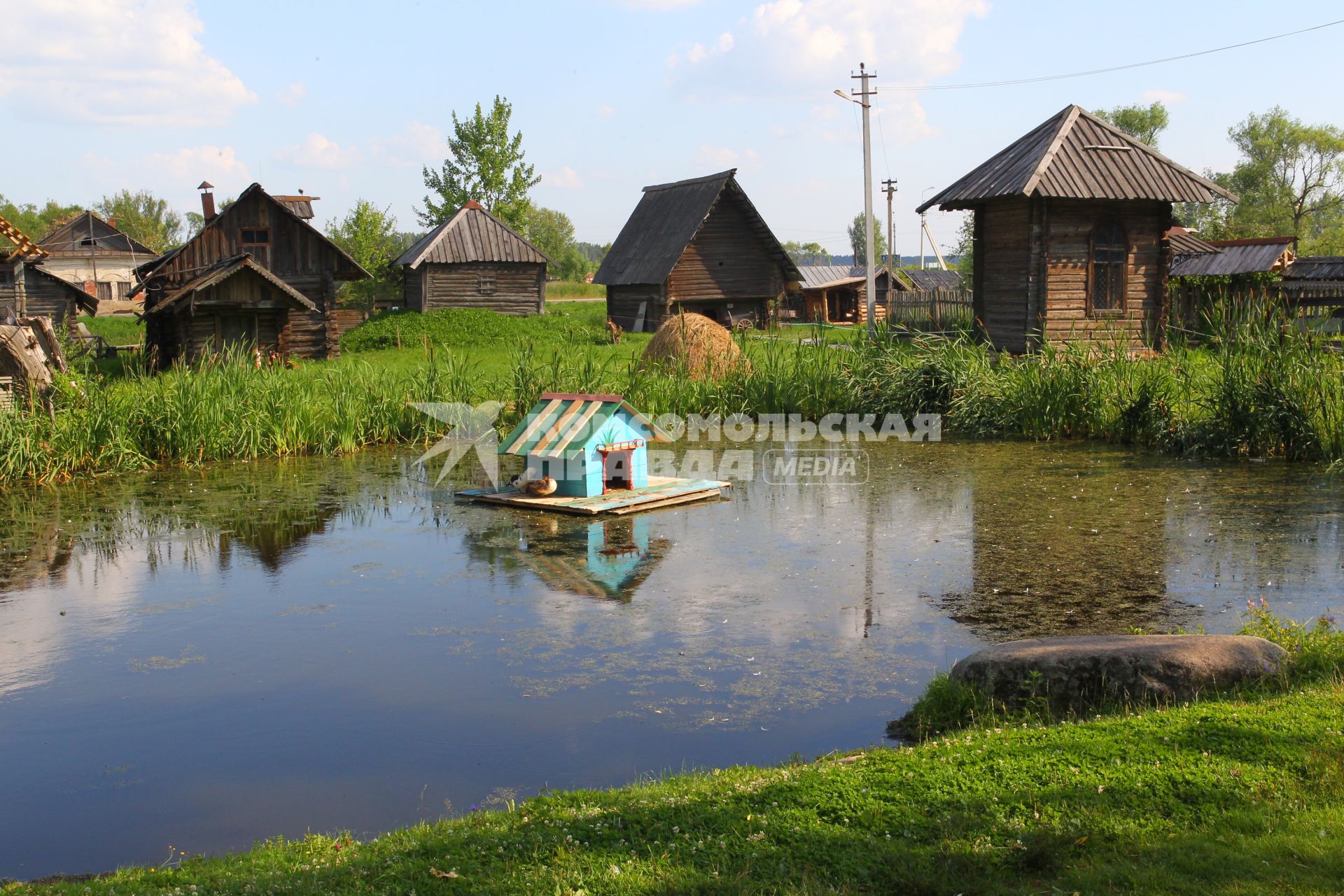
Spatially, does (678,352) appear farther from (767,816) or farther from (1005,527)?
(767,816)

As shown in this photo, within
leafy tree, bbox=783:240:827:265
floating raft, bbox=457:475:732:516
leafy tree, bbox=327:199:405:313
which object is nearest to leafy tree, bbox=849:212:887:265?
leafy tree, bbox=783:240:827:265

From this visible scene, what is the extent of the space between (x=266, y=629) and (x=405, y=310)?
99.8 ft

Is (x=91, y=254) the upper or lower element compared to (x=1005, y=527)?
upper

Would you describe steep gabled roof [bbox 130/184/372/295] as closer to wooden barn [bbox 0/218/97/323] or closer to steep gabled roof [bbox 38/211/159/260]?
wooden barn [bbox 0/218/97/323]

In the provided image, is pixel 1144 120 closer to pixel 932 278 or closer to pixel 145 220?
pixel 932 278

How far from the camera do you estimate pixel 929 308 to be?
26.3m

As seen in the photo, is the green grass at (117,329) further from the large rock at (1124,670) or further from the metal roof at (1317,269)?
the large rock at (1124,670)

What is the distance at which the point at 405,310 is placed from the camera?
37.3 metres

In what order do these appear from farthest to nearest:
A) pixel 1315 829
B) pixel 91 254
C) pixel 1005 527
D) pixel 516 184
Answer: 1. pixel 91 254
2. pixel 516 184
3. pixel 1005 527
4. pixel 1315 829

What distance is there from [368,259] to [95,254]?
23.2m

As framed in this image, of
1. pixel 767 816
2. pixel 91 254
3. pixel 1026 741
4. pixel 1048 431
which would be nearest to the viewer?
pixel 767 816

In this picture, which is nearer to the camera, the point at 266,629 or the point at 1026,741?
the point at 1026,741

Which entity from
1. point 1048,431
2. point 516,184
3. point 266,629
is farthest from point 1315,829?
point 516,184

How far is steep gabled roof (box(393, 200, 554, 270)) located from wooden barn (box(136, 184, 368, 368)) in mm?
6846
